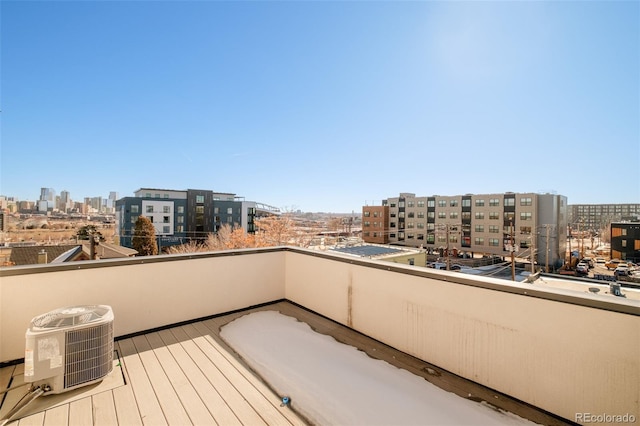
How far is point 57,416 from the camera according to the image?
1461 millimetres

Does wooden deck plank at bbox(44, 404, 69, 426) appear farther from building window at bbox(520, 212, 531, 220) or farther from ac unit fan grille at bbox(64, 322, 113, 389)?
building window at bbox(520, 212, 531, 220)

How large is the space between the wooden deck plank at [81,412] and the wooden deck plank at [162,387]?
33 cm

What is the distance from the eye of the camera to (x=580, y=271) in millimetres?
18922

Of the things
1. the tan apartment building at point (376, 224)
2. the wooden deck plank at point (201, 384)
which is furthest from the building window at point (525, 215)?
the wooden deck plank at point (201, 384)

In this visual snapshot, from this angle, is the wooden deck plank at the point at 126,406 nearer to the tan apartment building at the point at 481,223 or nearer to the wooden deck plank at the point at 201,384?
the wooden deck plank at the point at 201,384

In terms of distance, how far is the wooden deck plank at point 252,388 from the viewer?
1515 millimetres

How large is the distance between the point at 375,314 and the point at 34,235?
1319 cm

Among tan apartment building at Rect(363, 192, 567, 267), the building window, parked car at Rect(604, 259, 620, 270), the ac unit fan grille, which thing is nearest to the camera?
the ac unit fan grille

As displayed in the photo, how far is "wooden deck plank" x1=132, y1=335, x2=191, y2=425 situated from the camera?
4.82ft

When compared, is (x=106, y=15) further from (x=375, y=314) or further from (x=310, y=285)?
(x=375, y=314)

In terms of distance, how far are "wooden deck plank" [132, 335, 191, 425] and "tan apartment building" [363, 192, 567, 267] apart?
22217 mm

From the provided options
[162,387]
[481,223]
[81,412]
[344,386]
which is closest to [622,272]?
[481,223]

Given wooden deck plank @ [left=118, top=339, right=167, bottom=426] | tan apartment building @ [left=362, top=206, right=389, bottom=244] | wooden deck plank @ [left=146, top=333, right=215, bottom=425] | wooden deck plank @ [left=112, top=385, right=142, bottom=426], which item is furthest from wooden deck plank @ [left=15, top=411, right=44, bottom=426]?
tan apartment building @ [left=362, top=206, right=389, bottom=244]

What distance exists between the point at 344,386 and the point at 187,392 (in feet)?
3.50
